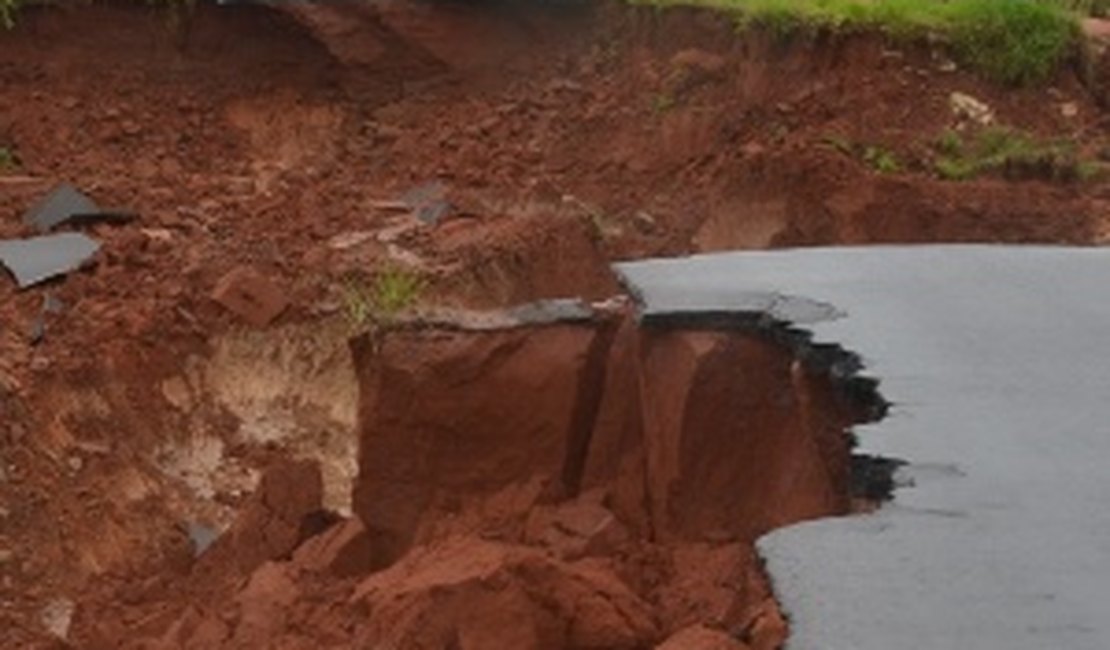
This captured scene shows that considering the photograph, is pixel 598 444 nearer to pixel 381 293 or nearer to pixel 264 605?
pixel 264 605

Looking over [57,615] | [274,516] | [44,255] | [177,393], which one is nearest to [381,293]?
[177,393]

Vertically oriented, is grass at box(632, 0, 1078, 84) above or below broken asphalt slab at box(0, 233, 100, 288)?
above

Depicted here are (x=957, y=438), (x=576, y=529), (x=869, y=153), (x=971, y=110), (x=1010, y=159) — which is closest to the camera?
(x=957, y=438)

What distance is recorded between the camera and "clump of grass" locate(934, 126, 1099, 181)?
34.0 feet

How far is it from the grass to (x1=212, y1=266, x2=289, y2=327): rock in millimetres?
3694

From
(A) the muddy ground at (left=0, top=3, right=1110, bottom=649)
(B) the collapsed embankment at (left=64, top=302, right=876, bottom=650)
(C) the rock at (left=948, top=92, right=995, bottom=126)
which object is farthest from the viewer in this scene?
(C) the rock at (left=948, top=92, right=995, bottom=126)

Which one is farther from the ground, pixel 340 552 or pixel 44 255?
pixel 340 552

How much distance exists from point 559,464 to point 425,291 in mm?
3430

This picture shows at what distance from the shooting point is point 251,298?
8742mm

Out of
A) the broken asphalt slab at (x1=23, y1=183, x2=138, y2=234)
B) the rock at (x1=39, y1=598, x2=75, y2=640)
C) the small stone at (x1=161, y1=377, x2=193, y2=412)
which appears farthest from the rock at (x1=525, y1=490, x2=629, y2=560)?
the broken asphalt slab at (x1=23, y1=183, x2=138, y2=234)

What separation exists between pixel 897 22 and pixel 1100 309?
16.5 feet

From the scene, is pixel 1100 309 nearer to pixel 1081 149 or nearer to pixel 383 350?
pixel 383 350

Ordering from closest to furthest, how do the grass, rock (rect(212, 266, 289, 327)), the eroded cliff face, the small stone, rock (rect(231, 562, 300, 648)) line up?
rock (rect(231, 562, 300, 648)) → the eroded cliff face → the small stone → rock (rect(212, 266, 289, 327)) → the grass

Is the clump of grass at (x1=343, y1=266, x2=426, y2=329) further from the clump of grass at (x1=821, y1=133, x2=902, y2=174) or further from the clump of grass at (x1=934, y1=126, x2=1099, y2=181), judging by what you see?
the clump of grass at (x1=934, y1=126, x2=1099, y2=181)
